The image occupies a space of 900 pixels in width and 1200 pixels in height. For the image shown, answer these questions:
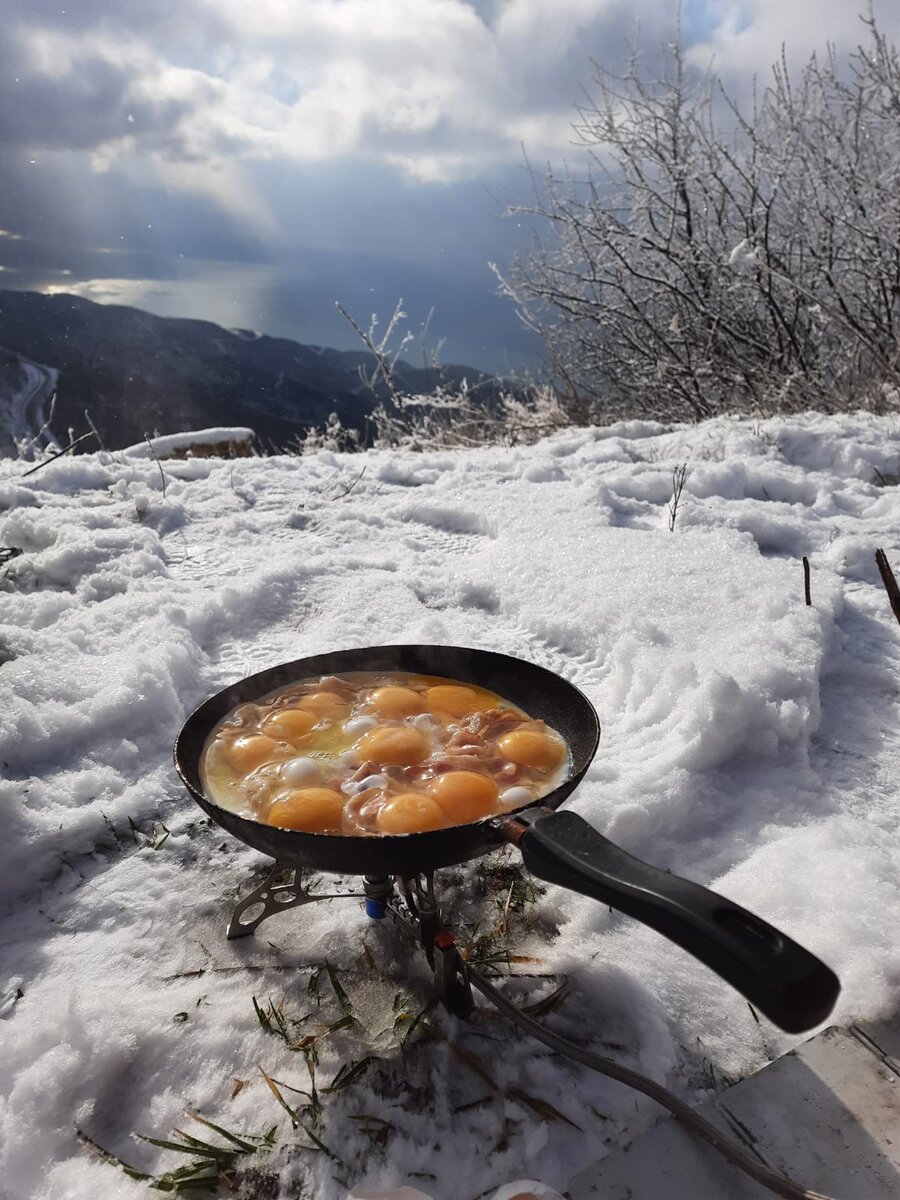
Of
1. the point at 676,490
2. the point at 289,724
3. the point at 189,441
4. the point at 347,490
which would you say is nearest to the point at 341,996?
the point at 289,724

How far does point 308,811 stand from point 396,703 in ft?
1.70

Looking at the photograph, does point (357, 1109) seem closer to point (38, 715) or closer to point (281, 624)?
point (38, 715)

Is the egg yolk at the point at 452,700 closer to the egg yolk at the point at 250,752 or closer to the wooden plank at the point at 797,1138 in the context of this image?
the egg yolk at the point at 250,752

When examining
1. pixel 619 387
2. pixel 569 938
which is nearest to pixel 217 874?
pixel 569 938

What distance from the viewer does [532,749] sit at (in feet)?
6.76

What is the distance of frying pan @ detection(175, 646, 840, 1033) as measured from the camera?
Answer: 1.08 m

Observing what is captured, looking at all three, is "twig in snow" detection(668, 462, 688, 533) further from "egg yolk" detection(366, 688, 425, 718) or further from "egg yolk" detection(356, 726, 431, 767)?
"egg yolk" detection(356, 726, 431, 767)

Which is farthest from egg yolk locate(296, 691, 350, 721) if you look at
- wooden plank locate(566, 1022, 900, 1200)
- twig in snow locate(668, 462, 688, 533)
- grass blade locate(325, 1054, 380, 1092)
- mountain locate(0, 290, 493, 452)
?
mountain locate(0, 290, 493, 452)

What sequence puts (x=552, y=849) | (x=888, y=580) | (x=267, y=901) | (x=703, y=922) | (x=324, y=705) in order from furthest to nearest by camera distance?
(x=888, y=580) → (x=324, y=705) → (x=267, y=901) → (x=552, y=849) → (x=703, y=922)

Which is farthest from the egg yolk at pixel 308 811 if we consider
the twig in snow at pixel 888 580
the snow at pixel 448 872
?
the twig in snow at pixel 888 580

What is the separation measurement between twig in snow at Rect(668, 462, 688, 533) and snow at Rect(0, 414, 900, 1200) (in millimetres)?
67

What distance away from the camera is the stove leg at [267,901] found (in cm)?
196

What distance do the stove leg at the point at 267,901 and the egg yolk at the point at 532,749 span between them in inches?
Answer: 25.6

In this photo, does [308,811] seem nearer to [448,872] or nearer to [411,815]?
[411,815]
